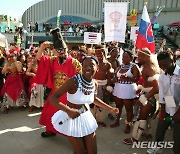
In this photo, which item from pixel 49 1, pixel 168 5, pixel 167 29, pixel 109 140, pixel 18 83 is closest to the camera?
pixel 109 140

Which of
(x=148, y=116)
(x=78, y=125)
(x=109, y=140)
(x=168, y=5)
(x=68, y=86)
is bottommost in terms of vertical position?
(x=109, y=140)

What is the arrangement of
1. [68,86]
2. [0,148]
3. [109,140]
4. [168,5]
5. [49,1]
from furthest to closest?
1. [49,1]
2. [168,5]
3. [109,140]
4. [0,148]
5. [68,86]

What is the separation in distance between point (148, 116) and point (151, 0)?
1205 inches

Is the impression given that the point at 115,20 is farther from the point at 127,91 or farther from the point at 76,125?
the point at 76,125

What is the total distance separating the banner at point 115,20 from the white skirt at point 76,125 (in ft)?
14.4

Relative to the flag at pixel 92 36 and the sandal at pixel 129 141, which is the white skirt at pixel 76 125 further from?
the flag at pixel 92 36

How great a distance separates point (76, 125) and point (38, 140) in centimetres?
193

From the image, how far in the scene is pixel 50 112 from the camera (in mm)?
4250

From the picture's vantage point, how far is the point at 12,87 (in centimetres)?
588

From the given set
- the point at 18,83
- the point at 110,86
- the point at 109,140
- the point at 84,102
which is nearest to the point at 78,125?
the point at 84,102

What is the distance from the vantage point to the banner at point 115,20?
666cm

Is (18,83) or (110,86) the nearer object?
(110,86)

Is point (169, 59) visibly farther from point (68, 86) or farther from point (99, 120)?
point (99, 120)

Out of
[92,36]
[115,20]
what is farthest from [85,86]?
[92,36]
